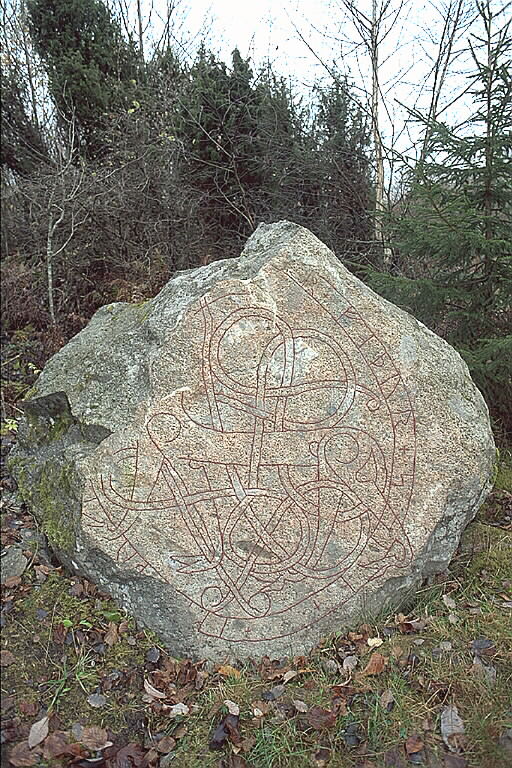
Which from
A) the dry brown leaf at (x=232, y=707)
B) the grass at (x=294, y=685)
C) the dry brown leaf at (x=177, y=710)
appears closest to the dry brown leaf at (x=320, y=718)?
the grass at (x=294, y=685)

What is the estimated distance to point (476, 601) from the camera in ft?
12.1

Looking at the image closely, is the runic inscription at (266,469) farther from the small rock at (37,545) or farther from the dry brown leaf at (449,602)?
the small rock at (37,545)

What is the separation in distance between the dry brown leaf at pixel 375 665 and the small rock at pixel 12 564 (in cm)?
193

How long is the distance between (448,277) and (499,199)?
76 cm

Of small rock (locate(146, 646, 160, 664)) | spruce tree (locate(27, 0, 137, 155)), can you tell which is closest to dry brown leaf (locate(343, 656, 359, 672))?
small rock (locate(146, 646, 160, 664))

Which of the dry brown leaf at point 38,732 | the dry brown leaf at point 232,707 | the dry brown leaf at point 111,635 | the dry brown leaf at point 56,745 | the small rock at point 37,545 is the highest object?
the small rock at point 37,545

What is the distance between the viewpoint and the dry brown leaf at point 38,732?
2773 mm

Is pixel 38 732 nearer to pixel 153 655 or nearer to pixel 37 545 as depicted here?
pixel 153 655

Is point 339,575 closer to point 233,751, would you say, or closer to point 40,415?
point 233,751

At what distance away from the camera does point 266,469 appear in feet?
11.3

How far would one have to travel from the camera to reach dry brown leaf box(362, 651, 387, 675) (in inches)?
126

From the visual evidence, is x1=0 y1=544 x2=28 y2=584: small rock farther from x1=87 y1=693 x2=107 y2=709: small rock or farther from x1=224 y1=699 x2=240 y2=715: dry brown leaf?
x1=224 y1=699 x2=240 y2=715: dry brown leaf

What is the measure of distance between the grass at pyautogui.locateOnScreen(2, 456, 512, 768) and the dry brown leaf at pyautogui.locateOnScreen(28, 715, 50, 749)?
0.26ft

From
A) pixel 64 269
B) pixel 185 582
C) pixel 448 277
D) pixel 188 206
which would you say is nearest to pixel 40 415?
pixel 185 582
